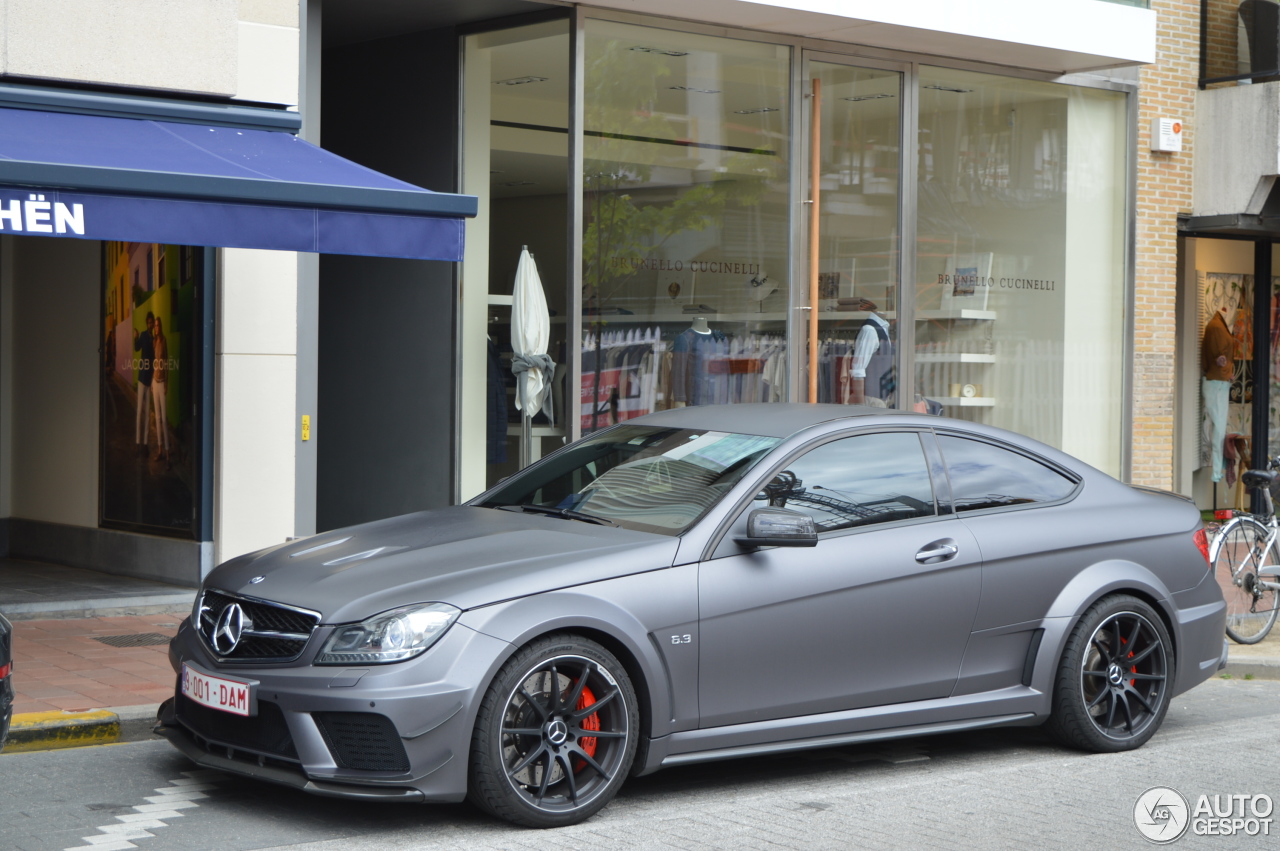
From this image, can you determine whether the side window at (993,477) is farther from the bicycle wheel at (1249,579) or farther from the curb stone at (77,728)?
the curb stone at (77,728)

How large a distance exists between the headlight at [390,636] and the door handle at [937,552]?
2115mm

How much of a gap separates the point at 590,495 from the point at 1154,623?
274cm

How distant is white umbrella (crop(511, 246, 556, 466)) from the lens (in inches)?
460

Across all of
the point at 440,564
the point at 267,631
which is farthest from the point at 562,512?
the point at 267,631

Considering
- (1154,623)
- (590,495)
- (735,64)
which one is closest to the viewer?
(590,495)

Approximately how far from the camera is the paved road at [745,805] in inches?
201

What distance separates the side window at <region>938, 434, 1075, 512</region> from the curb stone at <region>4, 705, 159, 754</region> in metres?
3.86

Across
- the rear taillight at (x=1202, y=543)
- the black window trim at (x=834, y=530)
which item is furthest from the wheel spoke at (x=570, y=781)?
the rear taillight at (x=1202, y=543)

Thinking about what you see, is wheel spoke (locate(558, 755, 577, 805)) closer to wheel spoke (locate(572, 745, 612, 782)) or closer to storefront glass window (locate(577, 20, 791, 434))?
wheel spoke (locate(572, 745, 612, 782))

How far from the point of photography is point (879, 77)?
13312mm

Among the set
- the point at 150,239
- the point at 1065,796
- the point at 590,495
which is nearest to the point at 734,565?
the point at 590,495

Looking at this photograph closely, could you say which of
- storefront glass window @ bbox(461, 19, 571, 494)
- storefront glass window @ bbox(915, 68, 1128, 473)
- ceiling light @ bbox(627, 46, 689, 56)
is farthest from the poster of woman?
storefront glass window @ bbox(915, 68, 1128, 473)

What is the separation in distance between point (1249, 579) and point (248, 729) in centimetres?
725

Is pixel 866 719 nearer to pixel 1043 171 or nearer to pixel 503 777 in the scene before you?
pixel 503 777
